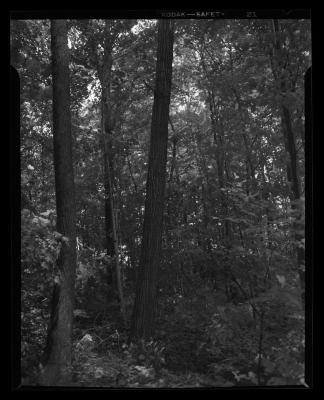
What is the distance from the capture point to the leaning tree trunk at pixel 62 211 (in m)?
4.46

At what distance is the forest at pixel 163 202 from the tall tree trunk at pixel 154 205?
20 mm

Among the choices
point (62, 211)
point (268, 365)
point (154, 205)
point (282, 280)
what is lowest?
point (268, 365)

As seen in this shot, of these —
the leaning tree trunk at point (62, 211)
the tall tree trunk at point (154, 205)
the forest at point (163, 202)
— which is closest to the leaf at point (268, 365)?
the forest at point (163, 202)

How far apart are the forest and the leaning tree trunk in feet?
0.06

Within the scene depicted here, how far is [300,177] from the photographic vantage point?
3.63 metres

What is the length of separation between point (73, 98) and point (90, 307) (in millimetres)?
3536

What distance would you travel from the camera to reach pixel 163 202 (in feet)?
19.0

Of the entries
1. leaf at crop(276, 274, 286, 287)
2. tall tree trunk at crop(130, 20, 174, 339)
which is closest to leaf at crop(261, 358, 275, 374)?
leaf at crop(276, 274, 286, 287)

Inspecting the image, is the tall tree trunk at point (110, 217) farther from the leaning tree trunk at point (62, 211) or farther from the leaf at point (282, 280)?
the leaf at point (282, 280)

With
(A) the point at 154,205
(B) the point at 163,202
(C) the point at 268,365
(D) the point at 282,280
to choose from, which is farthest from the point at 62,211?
(C) the point at 268,365

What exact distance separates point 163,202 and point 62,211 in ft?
5.19

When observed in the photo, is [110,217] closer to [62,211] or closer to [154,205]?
[154,205]
